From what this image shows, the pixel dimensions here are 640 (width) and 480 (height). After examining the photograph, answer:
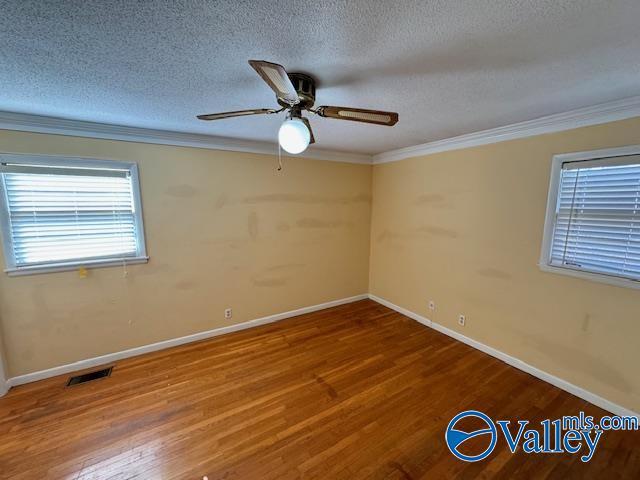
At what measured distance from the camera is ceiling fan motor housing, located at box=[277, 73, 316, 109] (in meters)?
1.48

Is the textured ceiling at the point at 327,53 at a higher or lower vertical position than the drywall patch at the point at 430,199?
higher

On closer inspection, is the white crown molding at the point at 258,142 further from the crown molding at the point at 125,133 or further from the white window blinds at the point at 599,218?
the white window blinds at the point at 599,218

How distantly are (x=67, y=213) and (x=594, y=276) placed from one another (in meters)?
4.57

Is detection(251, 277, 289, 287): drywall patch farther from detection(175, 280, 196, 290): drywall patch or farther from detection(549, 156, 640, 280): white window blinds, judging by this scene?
detection(549, 156, 640, 280): white window blinds

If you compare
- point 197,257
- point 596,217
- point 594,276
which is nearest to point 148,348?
point 197,257

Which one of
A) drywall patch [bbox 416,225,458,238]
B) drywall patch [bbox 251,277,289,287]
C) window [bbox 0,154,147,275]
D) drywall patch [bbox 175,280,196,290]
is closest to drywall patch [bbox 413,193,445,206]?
drywall patch [bbox 416,225,458,238]

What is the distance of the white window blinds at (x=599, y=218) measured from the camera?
A: 6.12 feet

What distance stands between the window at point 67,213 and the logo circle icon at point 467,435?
3.15 m

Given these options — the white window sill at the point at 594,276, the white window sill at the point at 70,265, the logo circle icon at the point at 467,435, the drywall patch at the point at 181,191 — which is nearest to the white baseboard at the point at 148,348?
the white window sill at the point at 70,265

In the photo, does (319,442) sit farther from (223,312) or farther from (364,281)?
(364,281)

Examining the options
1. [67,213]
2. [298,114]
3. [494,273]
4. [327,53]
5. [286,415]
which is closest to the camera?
[327,53]

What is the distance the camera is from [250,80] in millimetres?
1544

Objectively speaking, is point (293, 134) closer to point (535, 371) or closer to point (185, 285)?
point (185, 285)

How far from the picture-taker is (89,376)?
7.85 ft
